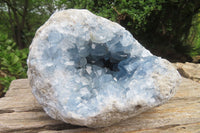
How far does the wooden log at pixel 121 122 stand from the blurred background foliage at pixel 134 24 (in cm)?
132

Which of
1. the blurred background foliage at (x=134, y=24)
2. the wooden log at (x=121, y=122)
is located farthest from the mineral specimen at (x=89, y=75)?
the blurred background foliage at (x=134, y=24)

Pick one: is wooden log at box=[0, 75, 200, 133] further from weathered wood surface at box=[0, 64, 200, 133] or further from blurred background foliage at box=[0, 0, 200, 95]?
blurred background foliage at box=[0, 0, 200, 95]

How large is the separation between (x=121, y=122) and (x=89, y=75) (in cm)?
42

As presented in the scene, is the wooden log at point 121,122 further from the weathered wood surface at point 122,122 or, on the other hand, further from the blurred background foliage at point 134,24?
the blurred background foliage at point 134,24

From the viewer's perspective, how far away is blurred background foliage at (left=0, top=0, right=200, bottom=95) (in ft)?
8.11

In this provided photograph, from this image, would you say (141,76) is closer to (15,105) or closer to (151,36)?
(15,105)

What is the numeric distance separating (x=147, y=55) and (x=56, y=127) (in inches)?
32.1

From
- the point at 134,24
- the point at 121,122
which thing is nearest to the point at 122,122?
the point at 121,122

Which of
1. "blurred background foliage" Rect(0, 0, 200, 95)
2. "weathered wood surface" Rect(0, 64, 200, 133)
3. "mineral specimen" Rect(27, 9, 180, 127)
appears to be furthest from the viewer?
"blurred background foliage" Rect(0, 0, 200, 95)

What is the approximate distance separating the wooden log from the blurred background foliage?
1.32 metres

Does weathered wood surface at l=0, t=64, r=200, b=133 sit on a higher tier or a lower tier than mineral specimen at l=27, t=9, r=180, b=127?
lower

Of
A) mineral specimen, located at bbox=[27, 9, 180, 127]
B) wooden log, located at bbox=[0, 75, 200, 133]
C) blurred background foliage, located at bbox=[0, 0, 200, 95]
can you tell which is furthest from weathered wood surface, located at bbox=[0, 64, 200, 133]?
blurred background foliage, located at bbox=[0, 0, 200, 95]

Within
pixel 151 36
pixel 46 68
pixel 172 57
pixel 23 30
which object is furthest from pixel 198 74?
pixel 23 30

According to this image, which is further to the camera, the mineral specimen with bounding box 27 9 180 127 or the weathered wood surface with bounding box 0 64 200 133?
the weathered wood surface with bounding box 0 64 200 133
